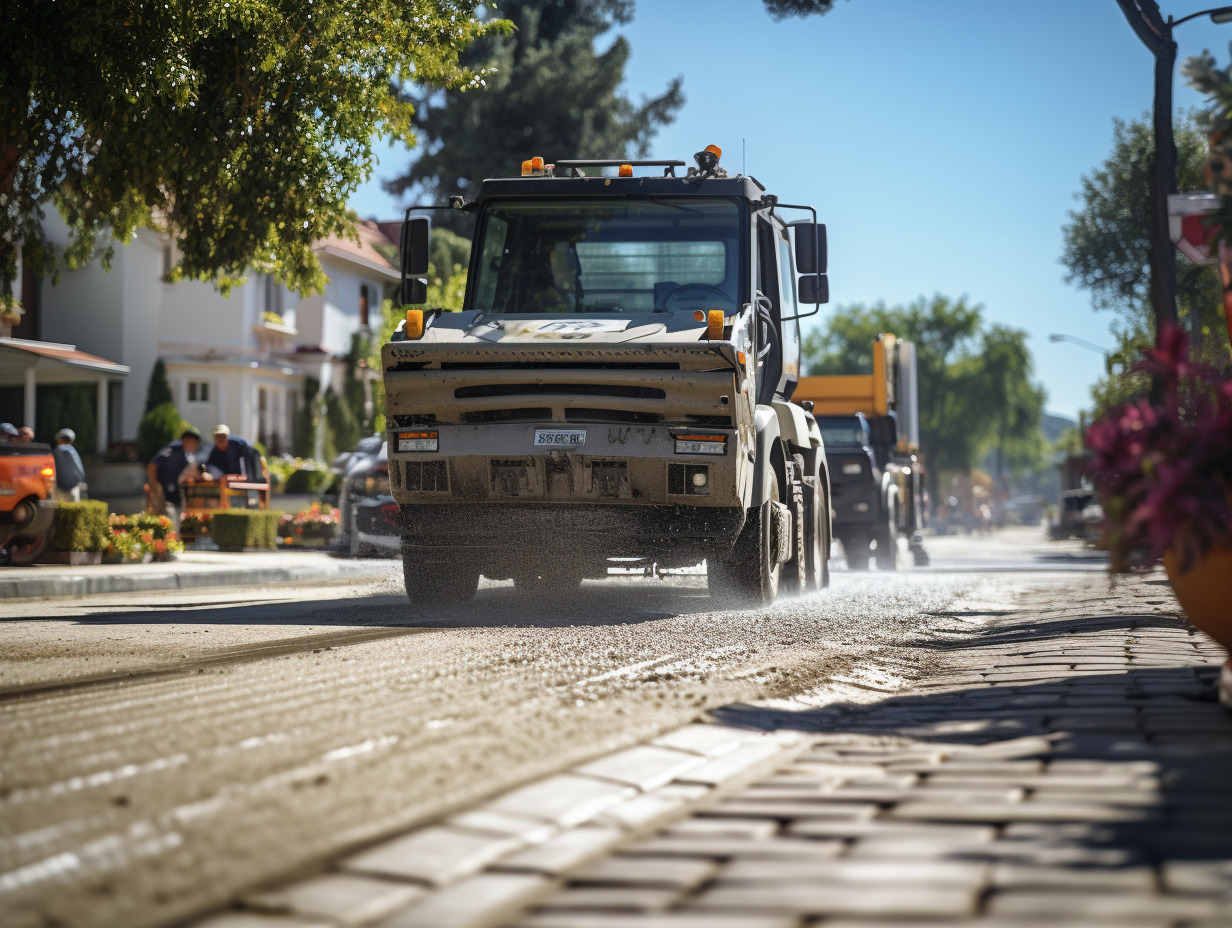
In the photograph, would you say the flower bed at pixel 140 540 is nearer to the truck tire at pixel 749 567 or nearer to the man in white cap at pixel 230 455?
the man in white cap at pixel 230 455

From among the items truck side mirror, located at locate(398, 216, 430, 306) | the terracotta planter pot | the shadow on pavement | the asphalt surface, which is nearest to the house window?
the shadow on pavement

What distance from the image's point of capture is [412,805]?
400 centimetres

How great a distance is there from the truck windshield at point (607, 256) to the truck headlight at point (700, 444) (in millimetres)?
1367

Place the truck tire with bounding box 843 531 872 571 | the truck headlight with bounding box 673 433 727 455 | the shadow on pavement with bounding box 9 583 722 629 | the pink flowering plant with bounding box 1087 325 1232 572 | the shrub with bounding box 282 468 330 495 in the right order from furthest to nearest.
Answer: the shrub with bounding box 282 468 330 495
the truck tire with bounding box 843 531 872 571
the truck headlight with bounding box 673 433 727 455
the shadow on pavement with bounding box 9 583 722 629
the pink flowering plant with bounding box 1087 325 1232 572

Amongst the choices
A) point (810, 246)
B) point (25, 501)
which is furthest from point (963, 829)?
point (25, 501)

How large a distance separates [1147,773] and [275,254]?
1405cm

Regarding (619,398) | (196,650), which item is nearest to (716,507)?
(619,398)

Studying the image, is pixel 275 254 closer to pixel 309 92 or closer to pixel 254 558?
pixel 309 92

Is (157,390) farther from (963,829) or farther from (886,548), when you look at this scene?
Result: (963,829)

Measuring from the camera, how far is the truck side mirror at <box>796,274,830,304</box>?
40.0 ft

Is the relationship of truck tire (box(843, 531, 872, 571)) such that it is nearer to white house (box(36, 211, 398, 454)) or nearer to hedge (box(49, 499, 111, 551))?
hedge (box(49, 499, 111, 551))

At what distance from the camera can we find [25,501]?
15.4m

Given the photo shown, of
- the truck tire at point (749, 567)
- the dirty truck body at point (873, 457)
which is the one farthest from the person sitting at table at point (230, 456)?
the truck tire at point (749, 567)

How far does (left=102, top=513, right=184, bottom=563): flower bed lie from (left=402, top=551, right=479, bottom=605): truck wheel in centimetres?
618
